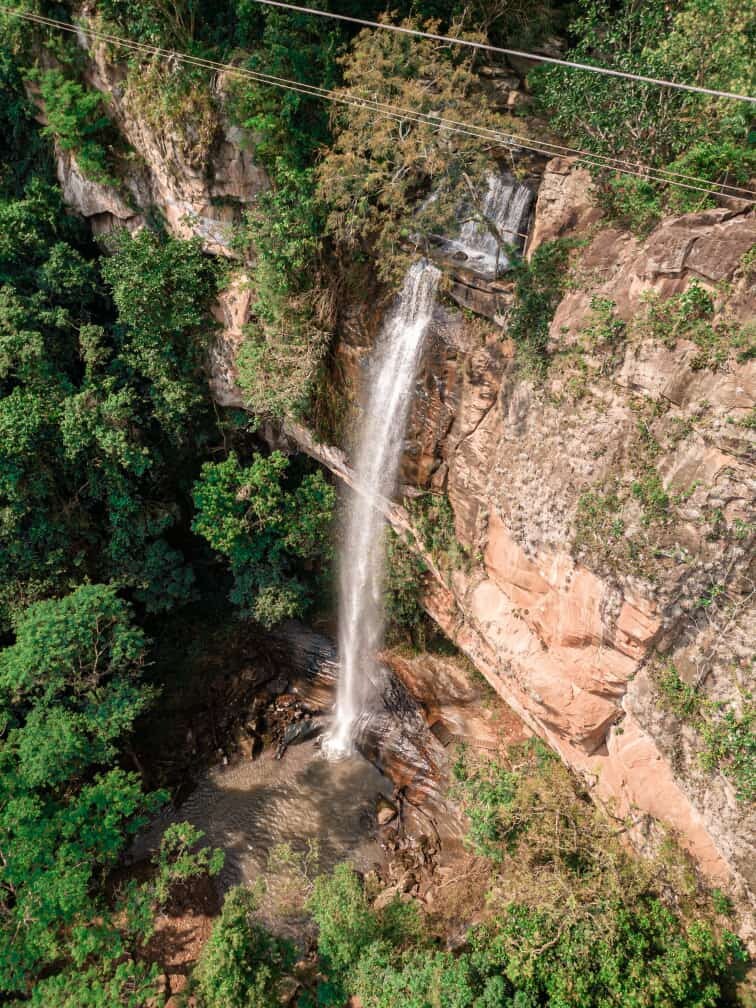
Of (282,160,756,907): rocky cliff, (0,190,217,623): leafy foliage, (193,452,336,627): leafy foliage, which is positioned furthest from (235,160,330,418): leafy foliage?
(282,160,756,907): rocky cliff

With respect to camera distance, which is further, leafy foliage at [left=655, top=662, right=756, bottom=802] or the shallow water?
the shallow water

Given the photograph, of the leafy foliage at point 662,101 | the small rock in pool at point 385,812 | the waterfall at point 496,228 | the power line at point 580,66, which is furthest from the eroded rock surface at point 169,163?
the small rock in pool at point 385,812

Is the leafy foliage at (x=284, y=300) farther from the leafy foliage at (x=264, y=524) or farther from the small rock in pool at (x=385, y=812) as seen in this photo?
the small rock in pool at (x=385, y=812)

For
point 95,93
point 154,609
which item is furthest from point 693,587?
point 95,93

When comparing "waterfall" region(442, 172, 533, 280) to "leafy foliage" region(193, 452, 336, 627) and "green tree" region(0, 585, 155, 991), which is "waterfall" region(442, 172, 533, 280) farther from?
"green tree" region(0, 585, 155, 991)

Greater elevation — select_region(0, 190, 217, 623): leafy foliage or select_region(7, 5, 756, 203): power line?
select_region(7, 5, 756, 203): power line

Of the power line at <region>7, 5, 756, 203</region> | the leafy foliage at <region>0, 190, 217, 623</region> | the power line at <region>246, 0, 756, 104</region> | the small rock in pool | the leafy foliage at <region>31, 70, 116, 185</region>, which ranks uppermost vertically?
the power line at <region>246, 0, 756, 104</region>
